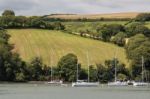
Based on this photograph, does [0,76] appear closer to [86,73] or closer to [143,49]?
[86,73]

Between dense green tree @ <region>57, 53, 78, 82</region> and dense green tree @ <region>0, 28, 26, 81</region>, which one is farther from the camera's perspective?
dense green tree @ <region>57, 53, 78, 82</region>

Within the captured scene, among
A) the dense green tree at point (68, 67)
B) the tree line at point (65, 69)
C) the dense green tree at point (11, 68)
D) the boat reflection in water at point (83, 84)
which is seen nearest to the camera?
the boat reflection in water at point (83, 84)

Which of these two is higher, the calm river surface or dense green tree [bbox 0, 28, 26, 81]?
dense green tree [bbox 0, 28, 26, 81]

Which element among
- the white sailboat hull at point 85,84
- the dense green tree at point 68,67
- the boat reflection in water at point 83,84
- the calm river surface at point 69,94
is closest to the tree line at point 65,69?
the dense green tree at point 68,67

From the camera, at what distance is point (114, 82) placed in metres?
188

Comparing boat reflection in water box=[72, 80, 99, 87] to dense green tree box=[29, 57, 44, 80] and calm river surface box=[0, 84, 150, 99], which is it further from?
calm river surface box=[0, 84, 150, 99]

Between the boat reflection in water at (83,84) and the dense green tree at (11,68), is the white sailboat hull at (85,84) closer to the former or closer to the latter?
the boat reflection in water at (83,84)

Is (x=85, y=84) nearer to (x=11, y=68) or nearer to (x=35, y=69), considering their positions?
(x=35, y=69)

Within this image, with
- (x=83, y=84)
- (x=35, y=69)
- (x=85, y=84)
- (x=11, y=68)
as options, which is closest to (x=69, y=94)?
(x=83, y=84)

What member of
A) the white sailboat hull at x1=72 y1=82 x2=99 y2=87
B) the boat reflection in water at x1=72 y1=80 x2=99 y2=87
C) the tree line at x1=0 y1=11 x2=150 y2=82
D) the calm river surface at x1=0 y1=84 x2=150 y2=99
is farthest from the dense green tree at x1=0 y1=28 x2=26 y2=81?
the calm river surface at x1=0 y1=84 x2=150 y2=99

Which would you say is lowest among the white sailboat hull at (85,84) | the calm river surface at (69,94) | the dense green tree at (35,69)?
the calm river surface at (69,94)

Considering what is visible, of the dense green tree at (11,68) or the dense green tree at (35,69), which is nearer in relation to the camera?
the dense green tree at (11,68)

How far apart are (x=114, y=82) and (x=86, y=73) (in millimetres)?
11268

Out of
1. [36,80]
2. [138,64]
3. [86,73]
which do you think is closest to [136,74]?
[138,64]
